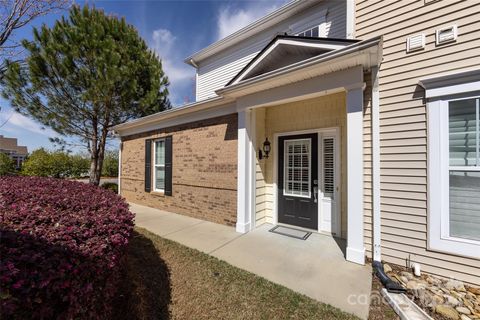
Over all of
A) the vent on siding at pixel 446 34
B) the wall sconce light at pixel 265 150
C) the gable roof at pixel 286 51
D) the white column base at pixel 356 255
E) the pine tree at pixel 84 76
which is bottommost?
the white column base at pixel 356 255

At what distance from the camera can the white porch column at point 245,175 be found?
4.79 m

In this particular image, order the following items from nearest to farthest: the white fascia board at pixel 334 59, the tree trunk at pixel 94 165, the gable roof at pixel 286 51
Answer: the white fascia board at pixel 334 59
the gable roof at pixel 286 51
the tree trunk at pixel 94 165

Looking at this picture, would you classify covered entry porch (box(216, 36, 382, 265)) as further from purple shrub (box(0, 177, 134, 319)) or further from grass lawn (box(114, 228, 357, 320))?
purple shrub (box(0, 177, 134, 319))

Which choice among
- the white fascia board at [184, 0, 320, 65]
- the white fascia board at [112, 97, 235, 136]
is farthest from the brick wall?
the white fascia board at [184, 0, 320, 65]

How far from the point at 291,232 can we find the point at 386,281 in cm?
208

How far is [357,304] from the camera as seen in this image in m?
2.50

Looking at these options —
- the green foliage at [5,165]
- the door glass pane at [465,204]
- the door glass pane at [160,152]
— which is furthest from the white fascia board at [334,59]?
the green foliage at [5,165]

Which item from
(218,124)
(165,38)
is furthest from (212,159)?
(165,38)

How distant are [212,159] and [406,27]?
15.3 ft

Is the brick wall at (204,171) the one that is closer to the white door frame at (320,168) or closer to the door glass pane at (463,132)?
the white door frame at (320,168)

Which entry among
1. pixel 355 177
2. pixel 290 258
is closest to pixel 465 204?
pixel 355 177

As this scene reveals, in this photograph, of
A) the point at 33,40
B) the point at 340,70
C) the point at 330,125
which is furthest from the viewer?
the point at 33,40

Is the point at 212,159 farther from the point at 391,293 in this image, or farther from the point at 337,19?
the point at 337,19

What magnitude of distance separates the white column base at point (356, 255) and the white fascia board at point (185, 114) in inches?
153
